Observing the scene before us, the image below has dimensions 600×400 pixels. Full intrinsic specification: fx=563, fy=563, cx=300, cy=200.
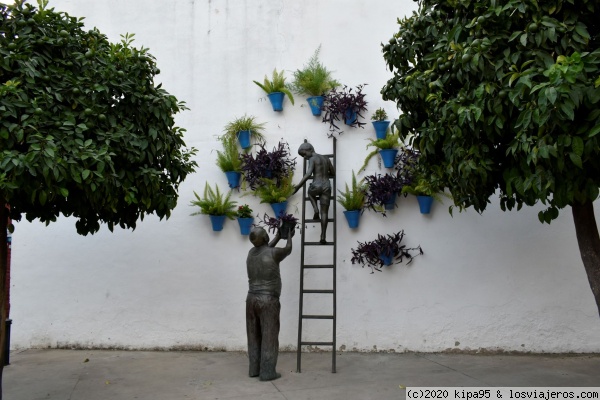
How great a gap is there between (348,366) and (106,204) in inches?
138

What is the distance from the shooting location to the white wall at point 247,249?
7.23 meters

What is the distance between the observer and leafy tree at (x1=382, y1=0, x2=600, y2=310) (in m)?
3.72

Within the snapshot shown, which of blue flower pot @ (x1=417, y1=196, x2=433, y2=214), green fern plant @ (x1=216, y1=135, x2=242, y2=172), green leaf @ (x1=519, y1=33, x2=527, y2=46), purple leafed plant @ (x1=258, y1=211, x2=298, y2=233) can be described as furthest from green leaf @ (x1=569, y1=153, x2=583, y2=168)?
green fern plant @ (x1=216, y1=135, x2=242, y2=172)

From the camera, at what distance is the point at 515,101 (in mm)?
3949

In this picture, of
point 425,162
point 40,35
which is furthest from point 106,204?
point 425,162

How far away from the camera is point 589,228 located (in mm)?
4734

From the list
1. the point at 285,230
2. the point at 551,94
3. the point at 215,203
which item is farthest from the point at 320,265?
the point at 551,94

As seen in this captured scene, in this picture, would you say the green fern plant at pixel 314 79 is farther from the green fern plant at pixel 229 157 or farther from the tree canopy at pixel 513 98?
the tree canopy at pixel 513 98

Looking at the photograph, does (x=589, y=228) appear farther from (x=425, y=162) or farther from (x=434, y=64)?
(x=434, y=64)

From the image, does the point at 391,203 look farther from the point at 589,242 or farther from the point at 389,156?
the point at 589,242

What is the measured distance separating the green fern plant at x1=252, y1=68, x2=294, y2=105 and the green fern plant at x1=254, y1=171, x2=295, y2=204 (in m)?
1.10

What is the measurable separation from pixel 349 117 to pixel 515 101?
3738 millimetres

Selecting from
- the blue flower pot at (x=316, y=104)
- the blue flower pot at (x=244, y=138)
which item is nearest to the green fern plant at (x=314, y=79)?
the blue flower pot at (x=316, y=104)

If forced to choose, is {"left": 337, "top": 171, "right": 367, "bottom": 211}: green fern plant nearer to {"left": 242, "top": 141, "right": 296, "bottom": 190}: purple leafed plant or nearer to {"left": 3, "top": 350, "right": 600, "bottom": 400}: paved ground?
{"left": 242, "top": 141, "right": 296, "bottom": 190}: purple leafed plant
